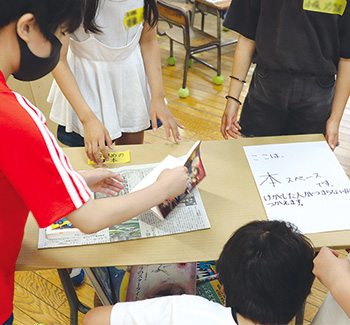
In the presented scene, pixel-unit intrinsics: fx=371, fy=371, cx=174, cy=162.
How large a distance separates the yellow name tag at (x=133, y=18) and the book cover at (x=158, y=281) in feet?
2.91

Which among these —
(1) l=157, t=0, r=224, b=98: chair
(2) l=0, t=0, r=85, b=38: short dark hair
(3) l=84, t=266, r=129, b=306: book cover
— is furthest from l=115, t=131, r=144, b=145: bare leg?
(1) l=157, t=0, r=224, b=98: chair

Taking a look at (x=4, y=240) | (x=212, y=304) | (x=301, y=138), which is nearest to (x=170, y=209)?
(x=212, y=304)

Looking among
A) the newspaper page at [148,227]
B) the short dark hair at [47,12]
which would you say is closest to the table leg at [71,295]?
the newspaper page at [148,227]

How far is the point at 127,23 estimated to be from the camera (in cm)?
137

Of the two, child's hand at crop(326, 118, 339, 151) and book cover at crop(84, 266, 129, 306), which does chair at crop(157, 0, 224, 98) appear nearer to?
child's hand at crop(326, 118, 339, 151)

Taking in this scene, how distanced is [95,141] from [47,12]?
2.09ft

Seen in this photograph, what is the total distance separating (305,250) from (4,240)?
73cm

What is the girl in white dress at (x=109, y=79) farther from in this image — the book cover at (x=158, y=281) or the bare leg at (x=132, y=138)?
the book cover at (x=158, y=281)

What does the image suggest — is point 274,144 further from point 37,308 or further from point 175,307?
point 37,308

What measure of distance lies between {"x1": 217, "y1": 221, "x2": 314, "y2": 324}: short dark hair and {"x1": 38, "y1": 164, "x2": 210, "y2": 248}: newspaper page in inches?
7.9

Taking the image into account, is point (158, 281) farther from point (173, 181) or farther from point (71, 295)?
point (173, 181)

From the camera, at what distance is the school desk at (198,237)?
39.5 inches

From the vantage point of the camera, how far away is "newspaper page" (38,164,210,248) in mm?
1052

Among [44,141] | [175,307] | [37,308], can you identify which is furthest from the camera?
[37,308]
